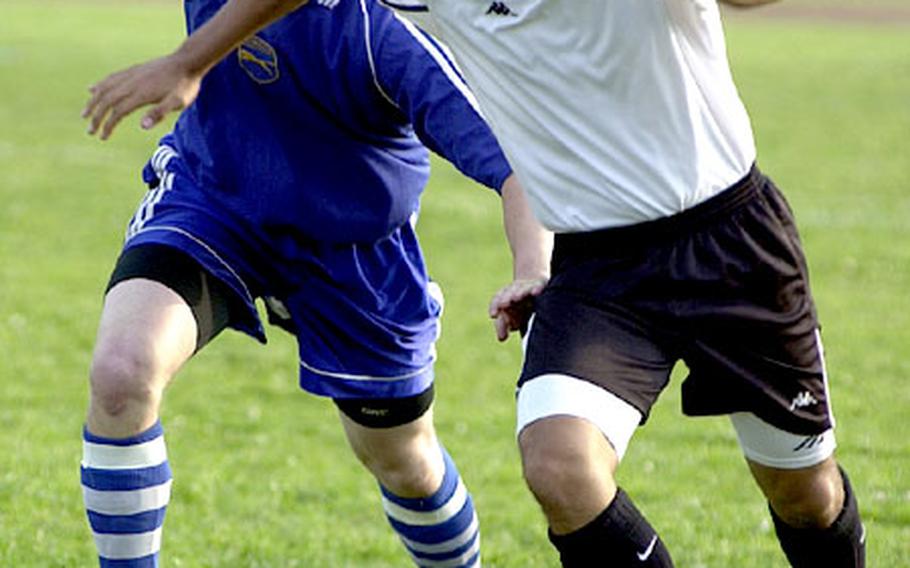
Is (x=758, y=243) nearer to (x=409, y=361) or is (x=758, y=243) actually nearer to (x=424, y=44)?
(x=424, y=44)

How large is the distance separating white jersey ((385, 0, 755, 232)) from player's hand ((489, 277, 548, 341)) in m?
0.15

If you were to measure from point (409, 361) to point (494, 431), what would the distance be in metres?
2.73

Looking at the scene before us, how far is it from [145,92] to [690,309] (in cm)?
131

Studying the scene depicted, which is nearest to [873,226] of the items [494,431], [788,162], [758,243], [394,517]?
[788,162]

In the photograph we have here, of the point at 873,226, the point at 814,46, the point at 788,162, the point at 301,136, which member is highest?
the point at 301,136

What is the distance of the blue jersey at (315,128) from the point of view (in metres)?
4.81

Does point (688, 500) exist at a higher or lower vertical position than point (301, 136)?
lower

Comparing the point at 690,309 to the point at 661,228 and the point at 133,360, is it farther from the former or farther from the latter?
the point at 133,360

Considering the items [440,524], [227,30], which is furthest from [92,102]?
[440,524]

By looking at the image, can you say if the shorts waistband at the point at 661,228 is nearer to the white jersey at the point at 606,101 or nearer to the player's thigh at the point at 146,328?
the white jersey at the point at 606,101

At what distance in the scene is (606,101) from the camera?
409 cm

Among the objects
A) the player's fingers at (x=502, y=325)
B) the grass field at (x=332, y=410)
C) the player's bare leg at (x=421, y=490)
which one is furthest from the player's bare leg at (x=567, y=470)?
the grass field at (x=332, y=410)

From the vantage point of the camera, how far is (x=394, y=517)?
5.58 meters

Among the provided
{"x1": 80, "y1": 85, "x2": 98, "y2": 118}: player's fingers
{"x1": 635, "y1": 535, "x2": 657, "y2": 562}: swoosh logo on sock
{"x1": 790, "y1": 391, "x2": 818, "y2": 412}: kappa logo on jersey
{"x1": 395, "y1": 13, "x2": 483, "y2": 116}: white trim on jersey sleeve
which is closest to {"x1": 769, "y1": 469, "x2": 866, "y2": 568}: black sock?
{"x1": 790, "y1": 391, "x2": 818, "y2": 412}: kappa logo on jersey
